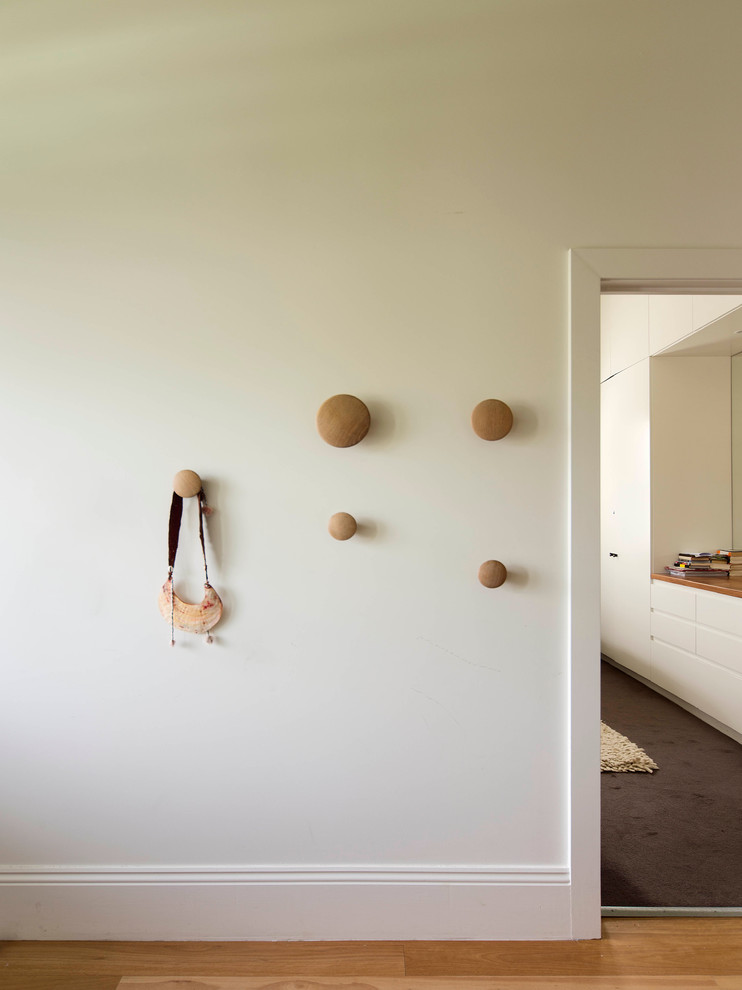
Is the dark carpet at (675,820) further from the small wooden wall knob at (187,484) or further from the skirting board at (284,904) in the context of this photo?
the small wooden wall knob at (187,484)

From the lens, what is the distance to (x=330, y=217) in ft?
5.98

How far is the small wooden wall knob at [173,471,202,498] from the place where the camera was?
1769mm

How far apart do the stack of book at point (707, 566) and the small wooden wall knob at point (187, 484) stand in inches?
132

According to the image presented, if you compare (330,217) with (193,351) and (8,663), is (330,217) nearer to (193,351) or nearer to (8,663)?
(193,351)

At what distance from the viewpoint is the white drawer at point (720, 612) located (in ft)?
10.7

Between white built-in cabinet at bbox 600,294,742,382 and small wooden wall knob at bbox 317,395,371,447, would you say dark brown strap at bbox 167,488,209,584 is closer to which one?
small wooden wall knob at bbox 317,395,371,447

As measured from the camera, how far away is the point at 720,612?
3391mm

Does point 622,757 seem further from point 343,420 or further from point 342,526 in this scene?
point 343,420

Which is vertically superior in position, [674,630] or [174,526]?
[174,526]

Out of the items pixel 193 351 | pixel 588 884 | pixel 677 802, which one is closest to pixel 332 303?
pixel 193 351

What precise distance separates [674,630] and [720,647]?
510 millimetres

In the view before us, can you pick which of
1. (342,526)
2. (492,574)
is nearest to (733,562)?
(492,574)

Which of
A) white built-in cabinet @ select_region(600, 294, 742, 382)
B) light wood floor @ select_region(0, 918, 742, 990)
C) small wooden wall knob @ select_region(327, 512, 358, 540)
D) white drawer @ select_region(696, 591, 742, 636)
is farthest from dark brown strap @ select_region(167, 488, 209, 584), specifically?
white built-in cabinet @ select_region(600, 294, 742, 382)

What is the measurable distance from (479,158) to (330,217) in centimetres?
47
